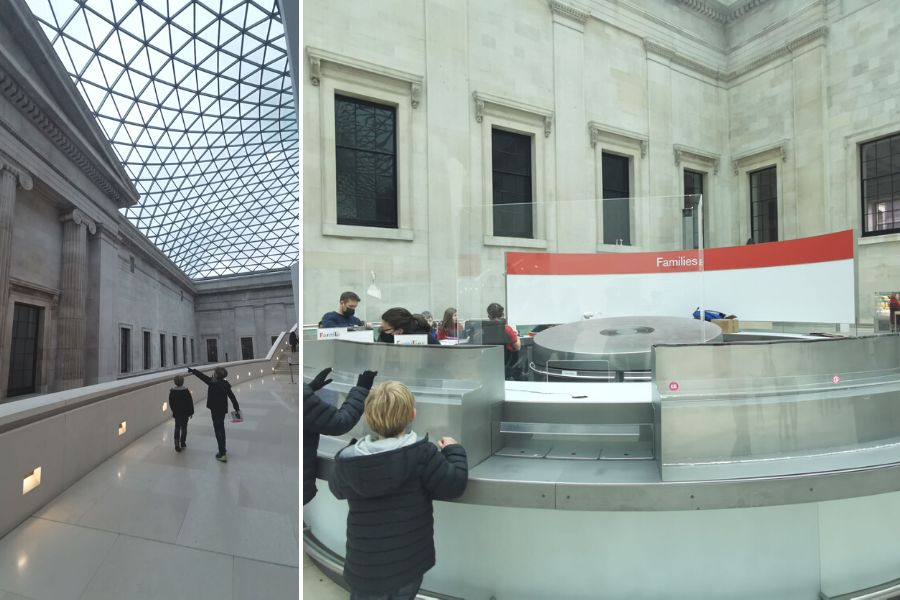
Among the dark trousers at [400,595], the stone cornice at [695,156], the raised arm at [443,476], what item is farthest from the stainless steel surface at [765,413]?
the stone cornice at [695,156]

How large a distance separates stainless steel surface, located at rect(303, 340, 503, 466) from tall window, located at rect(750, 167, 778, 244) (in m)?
20.8

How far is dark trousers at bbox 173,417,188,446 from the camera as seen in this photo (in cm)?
128

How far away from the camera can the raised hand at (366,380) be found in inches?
95.7

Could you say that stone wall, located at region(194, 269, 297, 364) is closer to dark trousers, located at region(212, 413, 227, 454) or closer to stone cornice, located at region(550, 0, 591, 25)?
dark trousers, located at region(212, 413, 227, 454)

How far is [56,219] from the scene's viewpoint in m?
1.07

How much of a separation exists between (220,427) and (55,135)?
812mm

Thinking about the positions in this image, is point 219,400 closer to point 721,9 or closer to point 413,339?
point 413,339

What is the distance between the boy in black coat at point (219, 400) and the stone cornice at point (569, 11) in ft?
57.7

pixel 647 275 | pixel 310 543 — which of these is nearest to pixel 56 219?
pixel 310 543

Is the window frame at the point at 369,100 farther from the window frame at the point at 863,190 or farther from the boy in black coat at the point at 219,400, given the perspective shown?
the window frame at the point at 863,190

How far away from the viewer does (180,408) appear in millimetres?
1284

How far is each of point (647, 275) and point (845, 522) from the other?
2.35 metres

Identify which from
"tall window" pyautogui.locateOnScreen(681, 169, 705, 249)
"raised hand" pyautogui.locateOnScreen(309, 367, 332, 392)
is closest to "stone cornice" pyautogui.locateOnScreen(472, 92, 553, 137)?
"tall window" pyautogui.locateOnScreen(681, 169, 705, 249)

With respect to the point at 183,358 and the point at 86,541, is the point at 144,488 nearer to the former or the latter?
the point at 86,541
